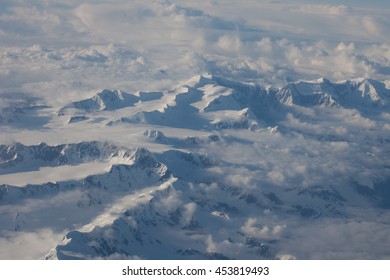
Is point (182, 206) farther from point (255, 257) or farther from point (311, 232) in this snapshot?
point (311, 232)

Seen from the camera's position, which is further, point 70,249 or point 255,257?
point 255,257

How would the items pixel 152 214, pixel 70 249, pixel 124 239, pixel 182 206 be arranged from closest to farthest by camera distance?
pixel 70 249 → pixel 124 239 → pixel 152 214 → pixel 182 206

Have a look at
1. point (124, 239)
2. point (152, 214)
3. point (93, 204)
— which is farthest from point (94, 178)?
point (124, 239)
